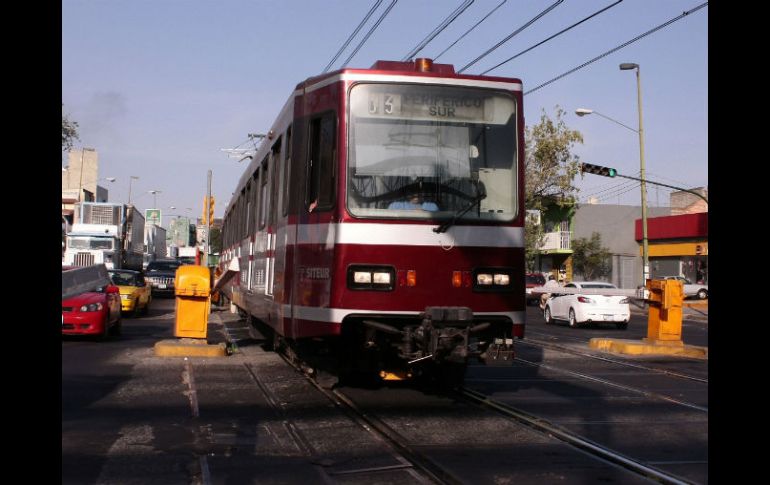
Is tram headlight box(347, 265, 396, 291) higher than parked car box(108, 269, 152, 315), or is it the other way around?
tram headlight box(347, 265, 396, 291)

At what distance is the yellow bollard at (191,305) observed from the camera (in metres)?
14.7

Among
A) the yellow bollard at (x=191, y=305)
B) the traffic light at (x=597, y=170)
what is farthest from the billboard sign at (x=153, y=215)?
the yellow bollard at (x=191, y=305)

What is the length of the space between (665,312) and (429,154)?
986 centimetres

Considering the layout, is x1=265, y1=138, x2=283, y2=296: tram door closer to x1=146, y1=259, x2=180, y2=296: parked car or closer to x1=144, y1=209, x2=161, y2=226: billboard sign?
x1=146, y1=259, x2=180, y2=296: parked car

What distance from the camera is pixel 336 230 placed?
321 inches

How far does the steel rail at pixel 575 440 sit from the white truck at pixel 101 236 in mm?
30608

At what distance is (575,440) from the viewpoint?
735cm

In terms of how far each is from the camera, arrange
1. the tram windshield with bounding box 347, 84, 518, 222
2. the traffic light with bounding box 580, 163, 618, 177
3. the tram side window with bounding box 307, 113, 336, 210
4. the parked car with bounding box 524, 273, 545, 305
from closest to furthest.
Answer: the tram windshield with bounding box 347, 84, 518, 222 → the tram side window with bounding box 307, 113, 336, 210 → the traffic light with bounding box 580, 163, 618, 177 → the parked car with bounding box 524, 273, 545, 305

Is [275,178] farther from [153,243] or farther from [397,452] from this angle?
[153,243]

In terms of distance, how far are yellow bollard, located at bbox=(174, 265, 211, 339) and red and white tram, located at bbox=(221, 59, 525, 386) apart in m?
6.30

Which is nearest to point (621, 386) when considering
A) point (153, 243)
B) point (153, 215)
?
point (153, 243)

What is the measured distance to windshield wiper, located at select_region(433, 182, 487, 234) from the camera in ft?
27.1

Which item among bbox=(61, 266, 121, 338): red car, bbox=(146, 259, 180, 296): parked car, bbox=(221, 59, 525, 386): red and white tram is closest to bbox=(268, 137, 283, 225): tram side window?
bbox=(221, 59, 525, 386): red and white tram
